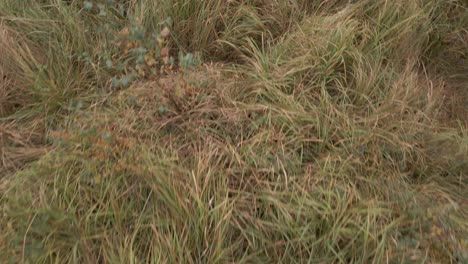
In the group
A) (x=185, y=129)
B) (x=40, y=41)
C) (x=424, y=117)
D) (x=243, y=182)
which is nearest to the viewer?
(x=243, y=182)

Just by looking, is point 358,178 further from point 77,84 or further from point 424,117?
point 77,84

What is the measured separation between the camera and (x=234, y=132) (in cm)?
265

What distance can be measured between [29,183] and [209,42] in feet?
4.50

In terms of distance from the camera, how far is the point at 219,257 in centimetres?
219

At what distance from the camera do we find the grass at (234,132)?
227 cm

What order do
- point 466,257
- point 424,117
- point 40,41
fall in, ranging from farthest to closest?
point 40,41 → point 424,117 → point 466,257

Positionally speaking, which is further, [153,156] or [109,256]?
[153,156]

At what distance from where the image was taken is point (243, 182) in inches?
95.4

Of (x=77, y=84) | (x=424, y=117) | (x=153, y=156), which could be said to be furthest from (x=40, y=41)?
(x=424, y=117)

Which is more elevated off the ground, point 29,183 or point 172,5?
point 172,5

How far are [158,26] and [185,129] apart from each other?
0.84 meters

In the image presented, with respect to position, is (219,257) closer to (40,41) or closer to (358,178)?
(358,178)

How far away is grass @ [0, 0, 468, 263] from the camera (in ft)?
7.45

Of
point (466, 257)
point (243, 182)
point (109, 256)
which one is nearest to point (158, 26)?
point (243, 182)
